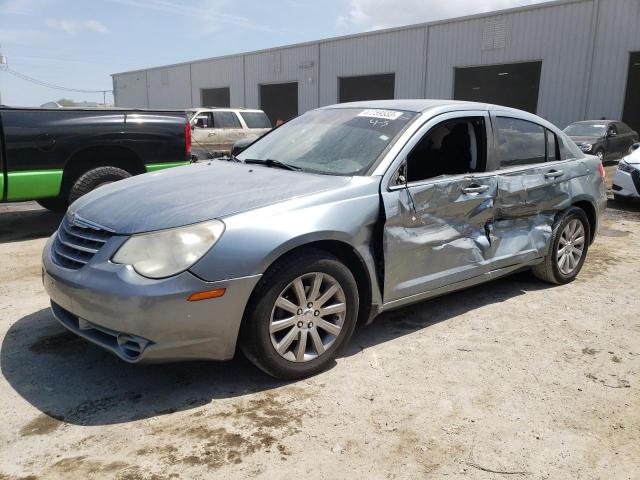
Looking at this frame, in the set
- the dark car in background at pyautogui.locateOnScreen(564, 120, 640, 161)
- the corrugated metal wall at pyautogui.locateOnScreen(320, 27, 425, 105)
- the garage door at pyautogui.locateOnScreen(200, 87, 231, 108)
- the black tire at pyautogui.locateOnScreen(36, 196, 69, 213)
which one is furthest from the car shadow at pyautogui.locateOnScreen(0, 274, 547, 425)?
the garage door at pyautogui.locateOnScreen(200, 87, 231, 108)

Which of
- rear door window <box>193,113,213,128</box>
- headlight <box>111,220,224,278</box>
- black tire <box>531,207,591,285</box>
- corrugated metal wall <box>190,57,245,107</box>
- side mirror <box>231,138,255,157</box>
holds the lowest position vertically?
black tire <box>531,207,591,285</box>

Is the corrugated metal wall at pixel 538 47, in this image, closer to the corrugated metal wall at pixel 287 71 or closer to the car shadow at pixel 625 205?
the corrugated metal wall at pixel 287 71

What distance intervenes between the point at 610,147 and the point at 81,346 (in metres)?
16.6

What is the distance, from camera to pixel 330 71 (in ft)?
91.6

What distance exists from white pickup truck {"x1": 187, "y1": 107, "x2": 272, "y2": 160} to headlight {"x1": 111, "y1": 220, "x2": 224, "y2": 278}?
41.2ft

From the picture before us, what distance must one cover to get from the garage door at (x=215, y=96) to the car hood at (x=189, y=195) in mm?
33693

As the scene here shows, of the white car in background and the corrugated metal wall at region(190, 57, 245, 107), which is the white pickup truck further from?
the corrugated metal wall at region(190, 57, 245, 107)

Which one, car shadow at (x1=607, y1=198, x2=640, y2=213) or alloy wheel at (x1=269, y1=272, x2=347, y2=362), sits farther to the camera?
car shadow at (x1=607, y1=198, x2=640, y2=213)

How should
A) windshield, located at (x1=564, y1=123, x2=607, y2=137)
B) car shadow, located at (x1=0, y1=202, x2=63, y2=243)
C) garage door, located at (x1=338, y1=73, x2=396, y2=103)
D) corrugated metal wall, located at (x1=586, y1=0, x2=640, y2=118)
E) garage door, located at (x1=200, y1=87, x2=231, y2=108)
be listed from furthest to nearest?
garage door, located at (x1=200, y1=87, x2=231, y2=108), garage door, located at (x1=338, y1=73, x2=396, y2=103), corrugated metal wall, located at (x1=586, y1=0, x2=640, y2=118), windshield, located at (x1=564, y1=123, x2=607, y2=137), car shadow, located at (x1=0, y1=202, x2=63, y2=243)

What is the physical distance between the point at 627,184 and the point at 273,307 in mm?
8334

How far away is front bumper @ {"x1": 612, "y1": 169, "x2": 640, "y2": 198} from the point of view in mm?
9000

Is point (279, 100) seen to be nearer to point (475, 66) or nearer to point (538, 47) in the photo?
point (475, 66)

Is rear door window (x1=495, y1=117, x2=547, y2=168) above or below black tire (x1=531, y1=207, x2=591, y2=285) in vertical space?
above

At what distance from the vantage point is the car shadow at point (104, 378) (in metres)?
2.84
